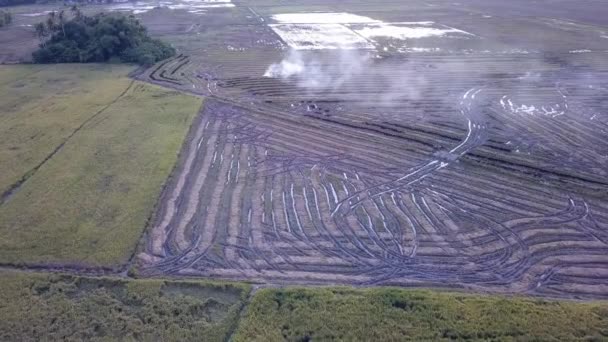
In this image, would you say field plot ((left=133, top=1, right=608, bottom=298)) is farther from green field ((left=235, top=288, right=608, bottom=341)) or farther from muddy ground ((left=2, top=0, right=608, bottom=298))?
green field ((left=235, top=288, right=608, bottom=341))

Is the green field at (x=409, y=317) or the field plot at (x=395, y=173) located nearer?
the green field at (x=409, y=317)

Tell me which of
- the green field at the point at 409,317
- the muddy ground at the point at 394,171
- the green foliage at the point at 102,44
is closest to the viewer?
the green field at the point at 409,317

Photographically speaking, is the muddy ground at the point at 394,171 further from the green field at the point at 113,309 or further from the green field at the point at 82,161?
the green field at the point at 82,161

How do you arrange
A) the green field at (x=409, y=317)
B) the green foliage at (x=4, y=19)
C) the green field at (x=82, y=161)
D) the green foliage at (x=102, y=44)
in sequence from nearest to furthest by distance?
the green field at (x=409, y=317), the green field at (x=82, y=161), the green foliage at (x=102, y=44), the green foliage at (x=4, y=19)

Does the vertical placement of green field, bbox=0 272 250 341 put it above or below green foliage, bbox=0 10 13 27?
below

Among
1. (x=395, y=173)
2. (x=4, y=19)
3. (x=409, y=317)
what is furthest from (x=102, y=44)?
(x=409, y=317)

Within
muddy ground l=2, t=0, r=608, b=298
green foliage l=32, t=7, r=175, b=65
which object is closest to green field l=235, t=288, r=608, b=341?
muddy ground l=2, t=0, r=608, b=298

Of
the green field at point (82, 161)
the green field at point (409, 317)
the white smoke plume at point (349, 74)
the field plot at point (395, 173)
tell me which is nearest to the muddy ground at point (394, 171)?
the field plot at point (395, 173)

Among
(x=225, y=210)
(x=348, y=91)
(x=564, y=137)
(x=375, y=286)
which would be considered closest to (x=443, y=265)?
(x=375, y=286)
